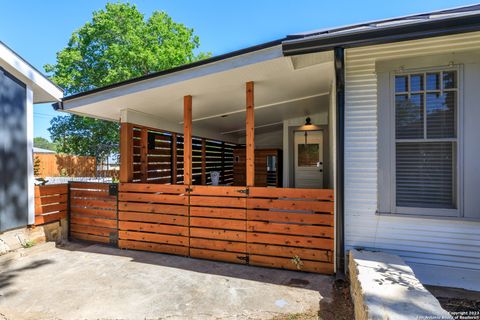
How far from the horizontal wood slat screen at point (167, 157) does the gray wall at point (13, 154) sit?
1.77 metres

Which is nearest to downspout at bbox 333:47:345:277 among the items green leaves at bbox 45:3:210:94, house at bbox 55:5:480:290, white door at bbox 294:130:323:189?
house at bbox 55:5:480:290

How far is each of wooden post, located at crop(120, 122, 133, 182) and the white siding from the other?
3.50 meters

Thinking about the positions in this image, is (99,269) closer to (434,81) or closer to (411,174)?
(411,174)

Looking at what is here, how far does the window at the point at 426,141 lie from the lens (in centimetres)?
304

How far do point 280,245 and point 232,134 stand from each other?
20.6 ft

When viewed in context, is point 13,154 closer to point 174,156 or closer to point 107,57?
point 174,156

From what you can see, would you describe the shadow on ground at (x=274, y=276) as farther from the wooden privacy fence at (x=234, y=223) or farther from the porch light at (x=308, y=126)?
the porch light at (x=308, y=126)

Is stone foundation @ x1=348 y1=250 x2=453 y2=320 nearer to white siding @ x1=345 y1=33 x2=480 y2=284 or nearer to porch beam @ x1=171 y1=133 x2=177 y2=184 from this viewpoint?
white siding @ x1=345 y1=33 x2=480 y2=284

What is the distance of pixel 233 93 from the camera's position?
4512 mm

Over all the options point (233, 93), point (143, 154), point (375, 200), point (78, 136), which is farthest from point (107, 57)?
point (375, 200)

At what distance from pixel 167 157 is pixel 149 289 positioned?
3487mm

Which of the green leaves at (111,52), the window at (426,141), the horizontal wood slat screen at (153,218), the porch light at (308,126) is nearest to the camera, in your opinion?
the window at (426,141)

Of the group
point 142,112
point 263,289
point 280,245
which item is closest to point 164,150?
point 142,112

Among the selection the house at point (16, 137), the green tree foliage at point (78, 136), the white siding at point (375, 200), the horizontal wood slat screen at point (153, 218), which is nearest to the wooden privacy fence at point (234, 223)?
the horizontal wood slat screen at point (153, 218)
